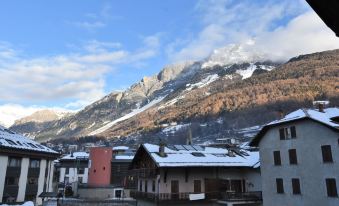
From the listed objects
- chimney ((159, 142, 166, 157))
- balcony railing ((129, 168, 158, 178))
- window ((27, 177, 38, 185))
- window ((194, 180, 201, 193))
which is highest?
chimney ((159, 142, 166, 157))

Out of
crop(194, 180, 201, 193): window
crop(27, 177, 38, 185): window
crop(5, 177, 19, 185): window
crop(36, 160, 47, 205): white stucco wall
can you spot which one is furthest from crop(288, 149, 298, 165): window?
crop(36, 160, 47, 205): white stucco wall

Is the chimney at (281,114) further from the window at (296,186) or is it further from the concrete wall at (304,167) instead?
the window at (296,186)

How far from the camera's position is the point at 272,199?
35.7 m

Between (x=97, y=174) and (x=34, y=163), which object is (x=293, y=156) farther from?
(x=97, y=174)

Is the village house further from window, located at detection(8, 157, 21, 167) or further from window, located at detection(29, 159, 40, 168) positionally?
window, located at detection(8, 157, 21, 167)

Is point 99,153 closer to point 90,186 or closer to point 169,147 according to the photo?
point 90,186

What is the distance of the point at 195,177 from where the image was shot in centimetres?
4191

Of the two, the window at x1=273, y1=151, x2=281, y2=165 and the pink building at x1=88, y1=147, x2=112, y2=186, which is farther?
the pink building at x1=88, y1=147, x2=112, y2=186

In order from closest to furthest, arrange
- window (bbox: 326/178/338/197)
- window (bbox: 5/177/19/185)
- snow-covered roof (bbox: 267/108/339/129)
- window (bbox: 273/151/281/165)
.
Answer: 1. window (bbox: 326/178/338/197)
2. snow-covered roof (bbox: 267/108/339/129)
3. window (bbox: 273/151/281/165)
4. window (bbox: 5/177/19/185)

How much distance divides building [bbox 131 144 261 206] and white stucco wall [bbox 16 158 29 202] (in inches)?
645

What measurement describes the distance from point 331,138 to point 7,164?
40.5 meters

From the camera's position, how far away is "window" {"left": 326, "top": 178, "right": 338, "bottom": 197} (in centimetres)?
2894

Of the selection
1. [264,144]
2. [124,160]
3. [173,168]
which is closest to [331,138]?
[264,144]

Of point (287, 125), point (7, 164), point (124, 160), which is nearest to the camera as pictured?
point (287, 125)
